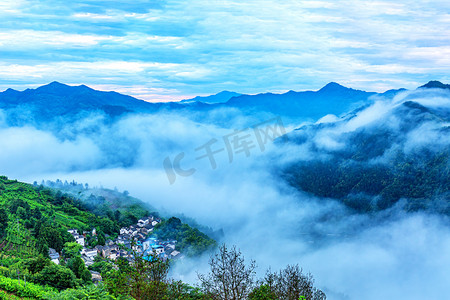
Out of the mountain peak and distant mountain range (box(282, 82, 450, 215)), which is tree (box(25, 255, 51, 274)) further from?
the mountain peak

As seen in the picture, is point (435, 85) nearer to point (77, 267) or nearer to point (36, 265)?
point (77, 267)

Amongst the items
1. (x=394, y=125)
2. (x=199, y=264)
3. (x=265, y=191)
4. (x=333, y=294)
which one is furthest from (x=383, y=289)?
(x=394, y=125)

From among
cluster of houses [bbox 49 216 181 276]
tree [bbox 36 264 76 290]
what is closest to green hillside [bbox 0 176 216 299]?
tree [bbox 36 264 76 290]

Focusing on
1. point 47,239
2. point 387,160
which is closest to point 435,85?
point 387,160

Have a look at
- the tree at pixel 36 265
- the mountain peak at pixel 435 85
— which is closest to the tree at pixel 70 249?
the tree at pixel 36 265

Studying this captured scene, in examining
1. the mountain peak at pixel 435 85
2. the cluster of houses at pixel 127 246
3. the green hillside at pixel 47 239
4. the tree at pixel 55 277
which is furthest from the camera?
the mountain peak at pixel 435 85

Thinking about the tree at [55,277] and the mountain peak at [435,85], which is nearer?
the tree at [55,277]

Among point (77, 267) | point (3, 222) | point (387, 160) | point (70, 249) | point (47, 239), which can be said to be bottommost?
point (77, 267)

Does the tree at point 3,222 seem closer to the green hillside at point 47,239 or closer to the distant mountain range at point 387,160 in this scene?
the green hillside at point 47,239
